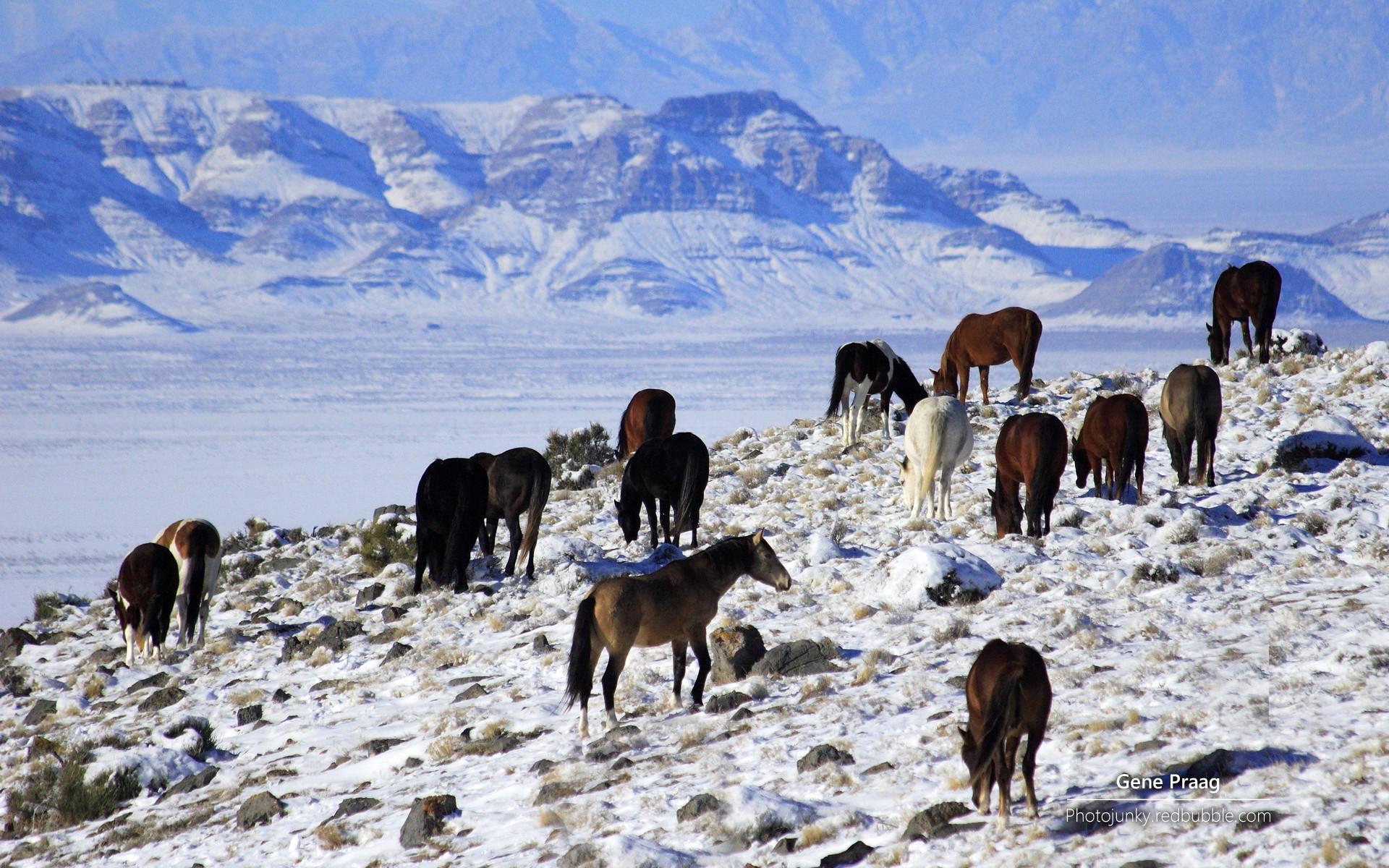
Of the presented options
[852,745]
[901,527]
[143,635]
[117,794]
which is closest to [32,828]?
[117,794]

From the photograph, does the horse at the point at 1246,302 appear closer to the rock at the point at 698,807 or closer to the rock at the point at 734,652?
the rock at the point at 734,652

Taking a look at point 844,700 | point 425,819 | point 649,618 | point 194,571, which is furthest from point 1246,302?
point 425,819

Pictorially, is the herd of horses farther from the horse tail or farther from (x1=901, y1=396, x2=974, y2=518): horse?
the horse tail

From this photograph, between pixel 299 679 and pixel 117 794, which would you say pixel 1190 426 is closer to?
pixel 299 679

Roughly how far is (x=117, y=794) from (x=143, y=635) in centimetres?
487

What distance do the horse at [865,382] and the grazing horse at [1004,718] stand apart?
39.9 feet

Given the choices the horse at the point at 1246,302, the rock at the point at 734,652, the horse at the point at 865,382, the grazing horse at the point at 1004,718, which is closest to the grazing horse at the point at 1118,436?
the horse at the point at 865,382

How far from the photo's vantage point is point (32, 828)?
10.9 m

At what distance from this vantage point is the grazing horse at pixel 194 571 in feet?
52.4

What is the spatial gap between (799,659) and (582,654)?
2.13 metres

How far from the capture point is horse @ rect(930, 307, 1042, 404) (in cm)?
2128

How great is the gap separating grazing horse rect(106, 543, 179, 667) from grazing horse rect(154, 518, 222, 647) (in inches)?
8.7

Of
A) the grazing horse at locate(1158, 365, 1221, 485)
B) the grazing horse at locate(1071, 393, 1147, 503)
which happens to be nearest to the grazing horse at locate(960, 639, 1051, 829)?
the grazing horse at locate(1071, 393, 1147, 503)

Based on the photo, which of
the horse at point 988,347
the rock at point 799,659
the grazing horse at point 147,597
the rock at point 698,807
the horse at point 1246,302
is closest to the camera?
the rock at point 698,807
